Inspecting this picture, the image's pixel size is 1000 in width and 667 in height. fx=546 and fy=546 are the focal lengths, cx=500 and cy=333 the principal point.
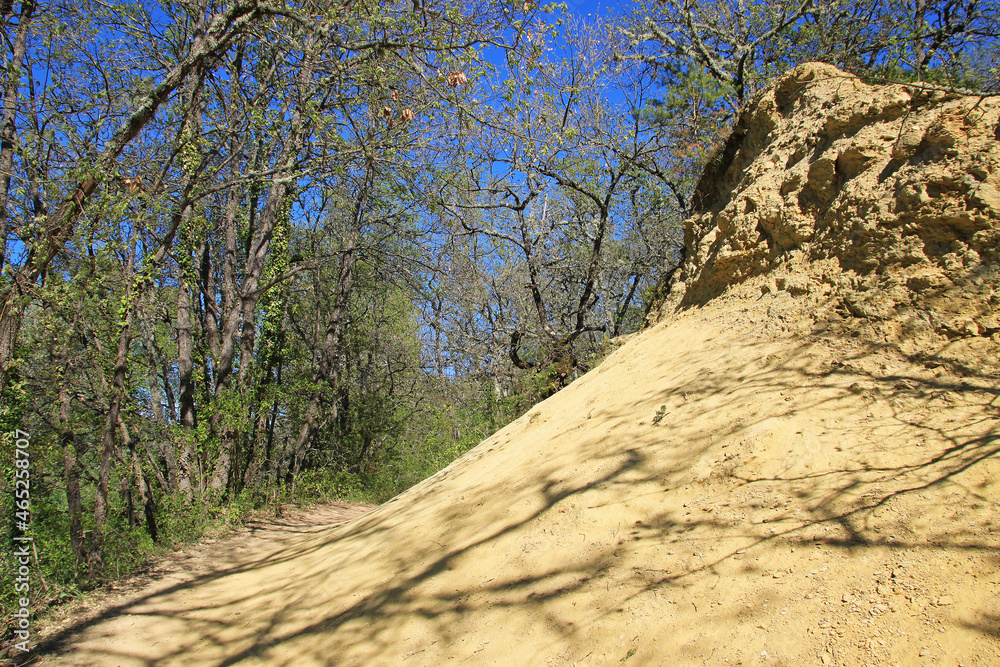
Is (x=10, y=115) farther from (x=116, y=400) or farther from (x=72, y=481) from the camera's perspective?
(x=72, y=481)

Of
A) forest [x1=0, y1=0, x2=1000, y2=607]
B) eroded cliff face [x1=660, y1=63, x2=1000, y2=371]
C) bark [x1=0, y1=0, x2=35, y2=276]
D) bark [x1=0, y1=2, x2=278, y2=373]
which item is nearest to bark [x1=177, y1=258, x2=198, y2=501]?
forest [x1=0, y1=0, x2=1000, y2=607]

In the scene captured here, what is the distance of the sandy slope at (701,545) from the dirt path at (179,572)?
124 mm

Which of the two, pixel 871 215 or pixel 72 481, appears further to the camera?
pixel 72 481

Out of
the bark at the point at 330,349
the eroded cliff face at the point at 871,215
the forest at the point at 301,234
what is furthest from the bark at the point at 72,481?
the eroded cliff face at the point at 871,215

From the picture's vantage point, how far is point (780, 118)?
5.75 metres

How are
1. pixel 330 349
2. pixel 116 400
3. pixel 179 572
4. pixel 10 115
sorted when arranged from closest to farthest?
pixel 179 572 → pixel 116 400 → pixel 10 115 → pixel 330 349

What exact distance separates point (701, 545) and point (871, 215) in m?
3.02

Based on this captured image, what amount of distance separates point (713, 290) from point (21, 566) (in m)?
6.60

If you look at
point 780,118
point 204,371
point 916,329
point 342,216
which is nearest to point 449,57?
point 780,118

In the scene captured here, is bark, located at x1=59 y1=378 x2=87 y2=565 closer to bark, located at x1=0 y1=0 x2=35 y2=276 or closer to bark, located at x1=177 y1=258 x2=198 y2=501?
bark, located at x1=177 y1=258 x2=198 y2=501

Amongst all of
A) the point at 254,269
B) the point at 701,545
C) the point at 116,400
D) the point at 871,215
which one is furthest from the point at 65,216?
the point at 871,215

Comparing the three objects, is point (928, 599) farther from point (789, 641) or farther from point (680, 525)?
point (680, 525)

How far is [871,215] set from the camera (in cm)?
412

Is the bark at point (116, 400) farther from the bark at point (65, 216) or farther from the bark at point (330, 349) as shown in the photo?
the bark at point (330, 349)
